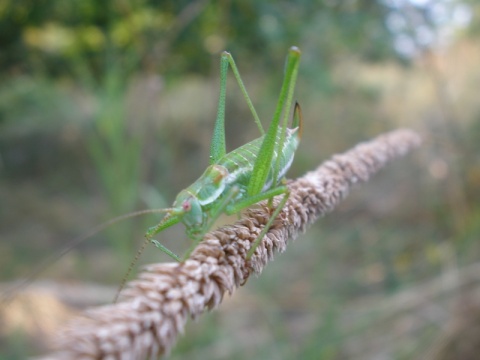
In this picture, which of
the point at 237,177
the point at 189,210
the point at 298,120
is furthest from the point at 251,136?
the point at 189,210

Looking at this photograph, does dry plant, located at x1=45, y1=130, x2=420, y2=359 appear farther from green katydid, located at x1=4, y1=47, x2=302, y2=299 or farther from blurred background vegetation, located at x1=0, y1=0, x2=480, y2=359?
blurred background vegetation, located at x1=0, y1=0, x2=480, y2=359

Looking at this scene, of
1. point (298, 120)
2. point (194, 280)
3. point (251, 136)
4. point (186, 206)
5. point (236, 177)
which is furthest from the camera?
point (251, 136)

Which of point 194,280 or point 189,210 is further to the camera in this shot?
point 189,210

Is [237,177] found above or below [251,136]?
below

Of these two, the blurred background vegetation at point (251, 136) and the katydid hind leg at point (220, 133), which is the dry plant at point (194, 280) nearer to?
the katydid hind leg at point (220, 133)

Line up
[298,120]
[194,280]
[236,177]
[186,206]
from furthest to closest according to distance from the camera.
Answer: [298,120], [236,177], [186,206], [194,280]

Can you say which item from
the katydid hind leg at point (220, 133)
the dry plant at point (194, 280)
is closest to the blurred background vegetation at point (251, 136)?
the katydid hind leg at point (220, 133)

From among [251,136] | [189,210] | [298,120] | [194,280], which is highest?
[251,136]

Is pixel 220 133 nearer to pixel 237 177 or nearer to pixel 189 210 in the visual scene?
pixel 237 177
